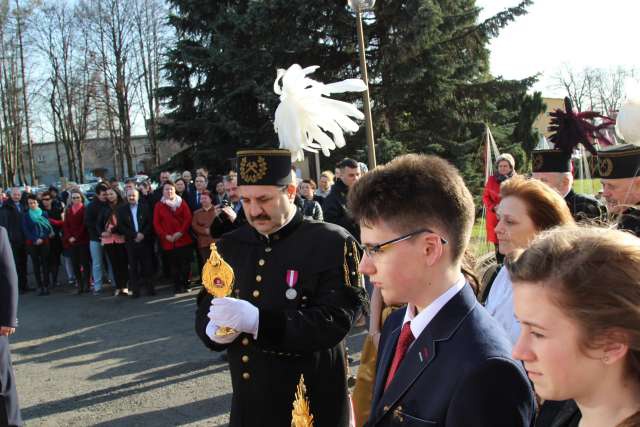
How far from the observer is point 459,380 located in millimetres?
1526

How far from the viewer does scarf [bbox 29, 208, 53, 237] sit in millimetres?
11656

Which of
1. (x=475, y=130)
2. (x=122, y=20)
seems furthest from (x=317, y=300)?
(x=122, y=20)

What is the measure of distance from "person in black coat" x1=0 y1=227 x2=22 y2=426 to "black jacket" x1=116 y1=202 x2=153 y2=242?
17.7 feet

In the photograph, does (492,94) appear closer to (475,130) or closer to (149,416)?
(475,130)

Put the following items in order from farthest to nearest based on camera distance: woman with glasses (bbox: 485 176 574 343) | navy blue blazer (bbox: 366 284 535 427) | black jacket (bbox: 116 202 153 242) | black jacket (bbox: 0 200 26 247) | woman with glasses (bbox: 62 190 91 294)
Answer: black jacket (bbox: 0 200 26 247) → woman with glasses (bbox: 62 190 91 294) → black jacket (bbox: 116 202 153 242) → woman with glasses (bbox: 485 176 574 343) → navy blue blazer (bbox: 366 284 535 427)

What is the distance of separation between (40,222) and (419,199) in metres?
11.7

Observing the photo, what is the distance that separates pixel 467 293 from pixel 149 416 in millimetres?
4261

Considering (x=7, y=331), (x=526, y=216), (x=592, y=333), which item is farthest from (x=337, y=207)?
(x=592, y=333)

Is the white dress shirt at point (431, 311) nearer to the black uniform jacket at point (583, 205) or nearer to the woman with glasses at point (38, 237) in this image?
the black uniform jacket at point (583, 205)

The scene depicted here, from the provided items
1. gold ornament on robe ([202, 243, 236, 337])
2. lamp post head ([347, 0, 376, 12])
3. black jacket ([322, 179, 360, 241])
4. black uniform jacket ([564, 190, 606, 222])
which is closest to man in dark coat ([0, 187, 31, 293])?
black jacket ([322, 179, 360, 241])

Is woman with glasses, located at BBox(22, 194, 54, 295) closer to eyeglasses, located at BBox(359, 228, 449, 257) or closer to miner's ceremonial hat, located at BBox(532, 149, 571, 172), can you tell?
miner's ceremonial hat, located at BBox(532, 149, 571, 172)

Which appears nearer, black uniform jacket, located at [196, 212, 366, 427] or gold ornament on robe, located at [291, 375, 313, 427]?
gold ornament on robe, located at [291, 375, 313, 427]

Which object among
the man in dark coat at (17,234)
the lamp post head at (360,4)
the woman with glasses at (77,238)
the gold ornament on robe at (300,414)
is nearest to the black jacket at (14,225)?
the man in dark coat at (17,234)

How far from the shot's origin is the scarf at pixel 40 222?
1166cm
